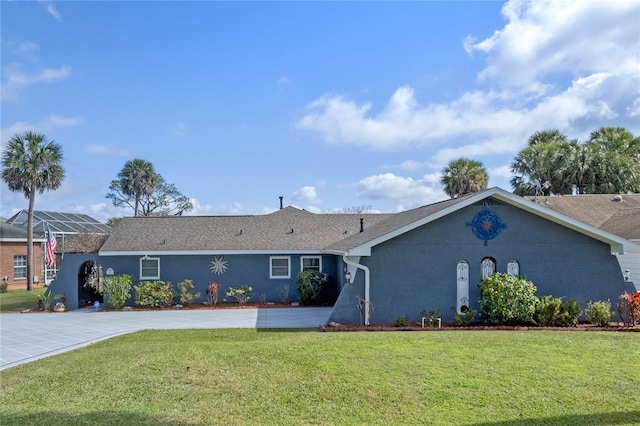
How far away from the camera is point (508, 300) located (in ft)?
44.0

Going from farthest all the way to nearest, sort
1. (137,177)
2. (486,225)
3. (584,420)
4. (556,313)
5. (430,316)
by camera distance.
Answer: (137,177), (486,225), (430,316), (556,313), (584,420)

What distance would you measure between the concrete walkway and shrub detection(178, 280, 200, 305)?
1.09 m

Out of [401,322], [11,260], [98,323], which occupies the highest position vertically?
[11,260]

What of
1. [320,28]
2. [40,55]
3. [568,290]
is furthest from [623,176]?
[40,55]

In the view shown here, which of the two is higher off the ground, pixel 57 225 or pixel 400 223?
pixel 57 225

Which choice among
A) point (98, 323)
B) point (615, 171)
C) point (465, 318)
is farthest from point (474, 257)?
point (615, 171)

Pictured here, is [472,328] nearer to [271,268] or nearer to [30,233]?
[271,268]

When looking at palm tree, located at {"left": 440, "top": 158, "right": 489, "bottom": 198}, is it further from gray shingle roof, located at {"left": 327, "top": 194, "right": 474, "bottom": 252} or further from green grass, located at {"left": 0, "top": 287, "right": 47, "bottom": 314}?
green grass, located at {"left": 0, "top": 287, "right": 47, "bottom": 314}

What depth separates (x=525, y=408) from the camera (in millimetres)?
6469

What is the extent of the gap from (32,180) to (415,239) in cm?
2522

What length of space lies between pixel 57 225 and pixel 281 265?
25.2 m

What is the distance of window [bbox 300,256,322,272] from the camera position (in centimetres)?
2112

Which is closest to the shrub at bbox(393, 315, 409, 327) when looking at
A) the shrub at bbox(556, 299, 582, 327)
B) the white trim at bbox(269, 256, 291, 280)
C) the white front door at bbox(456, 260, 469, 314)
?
the white front door at bbox(456, 260, 469, 314)

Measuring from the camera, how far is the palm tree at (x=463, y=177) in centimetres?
3359
